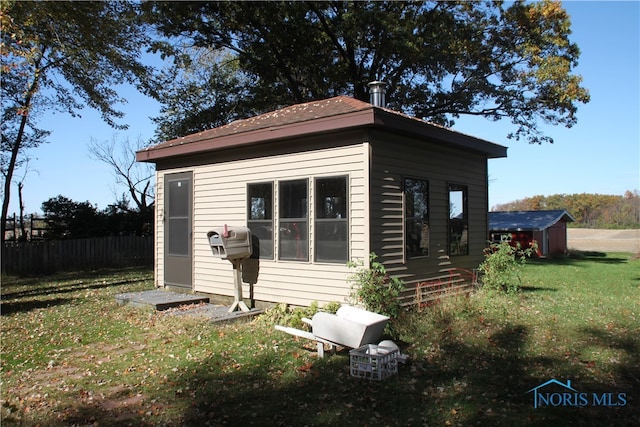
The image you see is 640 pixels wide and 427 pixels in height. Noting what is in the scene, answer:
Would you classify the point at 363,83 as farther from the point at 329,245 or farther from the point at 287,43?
the point at 329,245

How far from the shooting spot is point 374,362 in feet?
15.5

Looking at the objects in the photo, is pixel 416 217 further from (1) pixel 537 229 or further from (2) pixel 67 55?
(1) pixel 537 229

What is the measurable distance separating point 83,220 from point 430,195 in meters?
15.1

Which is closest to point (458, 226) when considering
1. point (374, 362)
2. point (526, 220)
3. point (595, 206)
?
point (374, 362)

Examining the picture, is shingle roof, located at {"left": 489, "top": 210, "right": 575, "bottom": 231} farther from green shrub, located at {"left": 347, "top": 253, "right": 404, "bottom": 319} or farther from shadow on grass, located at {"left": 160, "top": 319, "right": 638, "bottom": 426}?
shadow on grass, located at {"left": 160, "top": 319, "right": 638, "bottom": 426}

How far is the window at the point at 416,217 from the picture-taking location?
7.46 metres

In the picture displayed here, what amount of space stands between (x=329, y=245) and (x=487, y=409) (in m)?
3.64

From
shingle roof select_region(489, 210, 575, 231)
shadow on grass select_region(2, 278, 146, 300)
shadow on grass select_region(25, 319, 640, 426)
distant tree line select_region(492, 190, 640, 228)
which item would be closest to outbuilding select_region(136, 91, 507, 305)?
shadow on grass select_region(25, 319, 640, 426)

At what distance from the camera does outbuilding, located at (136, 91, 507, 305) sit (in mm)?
6875

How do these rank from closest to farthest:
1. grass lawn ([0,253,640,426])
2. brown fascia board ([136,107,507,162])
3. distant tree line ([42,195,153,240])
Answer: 1. grass lawn ([0,253,640,426])
2. brown fascia board ([136,107,507,162])
3. distant tree line ([42,195,153,240])

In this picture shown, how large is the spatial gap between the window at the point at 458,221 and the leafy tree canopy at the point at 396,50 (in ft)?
26.7

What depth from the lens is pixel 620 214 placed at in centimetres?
5509

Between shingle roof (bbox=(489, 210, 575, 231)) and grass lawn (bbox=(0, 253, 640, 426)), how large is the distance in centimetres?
1855

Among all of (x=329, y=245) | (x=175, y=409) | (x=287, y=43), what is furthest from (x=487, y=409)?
(x=287, y=43)
